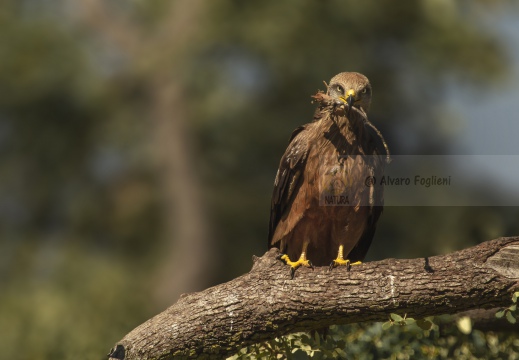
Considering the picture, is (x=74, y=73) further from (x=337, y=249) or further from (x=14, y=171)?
(x=337, y=249)

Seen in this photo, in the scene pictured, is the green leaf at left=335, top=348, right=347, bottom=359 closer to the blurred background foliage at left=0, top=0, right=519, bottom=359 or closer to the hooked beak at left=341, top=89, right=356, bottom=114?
the hooked beak at left=341, top=89, right=356, bottom=114

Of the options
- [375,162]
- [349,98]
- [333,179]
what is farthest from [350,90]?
[333,179]

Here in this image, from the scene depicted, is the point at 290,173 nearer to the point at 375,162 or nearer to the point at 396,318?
the point at 375,162

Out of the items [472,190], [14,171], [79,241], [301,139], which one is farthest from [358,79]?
[14,171]

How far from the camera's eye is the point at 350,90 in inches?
226

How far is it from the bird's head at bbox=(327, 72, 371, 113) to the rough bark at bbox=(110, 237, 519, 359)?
120 cm

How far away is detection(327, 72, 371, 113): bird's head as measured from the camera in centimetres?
573

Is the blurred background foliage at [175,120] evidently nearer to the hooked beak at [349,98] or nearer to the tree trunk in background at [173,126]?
the tree trunk in background at [173,126]

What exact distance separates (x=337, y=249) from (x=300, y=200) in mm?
401

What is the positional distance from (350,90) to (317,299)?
1.50 meters

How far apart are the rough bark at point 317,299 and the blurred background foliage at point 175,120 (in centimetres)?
970

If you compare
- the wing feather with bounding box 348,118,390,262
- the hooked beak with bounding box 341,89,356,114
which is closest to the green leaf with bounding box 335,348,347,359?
the wing feather with bounding box 348,118,390,262

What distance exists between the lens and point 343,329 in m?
5.93

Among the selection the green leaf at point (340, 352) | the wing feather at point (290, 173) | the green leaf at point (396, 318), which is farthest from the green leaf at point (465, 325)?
the wing feather at point (290, 173)
